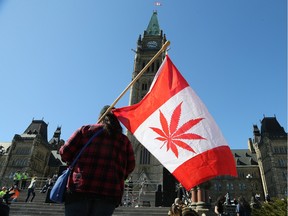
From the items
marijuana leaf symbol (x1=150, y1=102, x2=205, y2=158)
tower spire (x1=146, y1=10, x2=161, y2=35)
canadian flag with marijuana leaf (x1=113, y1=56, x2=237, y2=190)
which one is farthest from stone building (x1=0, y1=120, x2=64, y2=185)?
marijuana leaf symbol (x1=150, y1=102, x2=205, y2=158)

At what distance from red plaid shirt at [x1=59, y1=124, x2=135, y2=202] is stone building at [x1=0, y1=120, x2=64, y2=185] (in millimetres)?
64303

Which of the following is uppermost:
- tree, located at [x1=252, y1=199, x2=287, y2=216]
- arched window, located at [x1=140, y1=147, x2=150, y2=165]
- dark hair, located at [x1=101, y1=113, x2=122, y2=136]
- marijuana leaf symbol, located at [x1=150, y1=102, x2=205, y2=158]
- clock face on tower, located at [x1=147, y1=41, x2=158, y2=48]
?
clock face on tower, located at [x1=147, y1=41, x2=158, y2=48]

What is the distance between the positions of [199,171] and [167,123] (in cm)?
129

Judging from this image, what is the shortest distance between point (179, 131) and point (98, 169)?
287 centimetres

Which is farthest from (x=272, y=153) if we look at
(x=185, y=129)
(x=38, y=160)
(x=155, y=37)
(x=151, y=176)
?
(x=185, y=129)

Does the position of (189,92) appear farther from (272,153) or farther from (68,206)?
(272,153)

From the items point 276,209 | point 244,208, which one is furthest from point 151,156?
point 276,209

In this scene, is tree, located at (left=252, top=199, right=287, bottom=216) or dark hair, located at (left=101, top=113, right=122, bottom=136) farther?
tree, located at (left=252, top=199, right=287, bottom=216)

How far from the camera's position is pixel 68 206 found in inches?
107

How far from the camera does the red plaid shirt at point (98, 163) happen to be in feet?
9.05

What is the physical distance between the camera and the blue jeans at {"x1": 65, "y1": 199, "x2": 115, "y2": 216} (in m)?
2.66

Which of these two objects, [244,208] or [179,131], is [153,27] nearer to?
[244,208]

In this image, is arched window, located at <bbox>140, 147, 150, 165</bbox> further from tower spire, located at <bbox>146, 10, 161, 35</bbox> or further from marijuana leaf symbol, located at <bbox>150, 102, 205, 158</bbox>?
marijuana leaf symbol, located at <bbox>150, 102, 205, 158</bbox>

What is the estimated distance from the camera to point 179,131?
541cm
